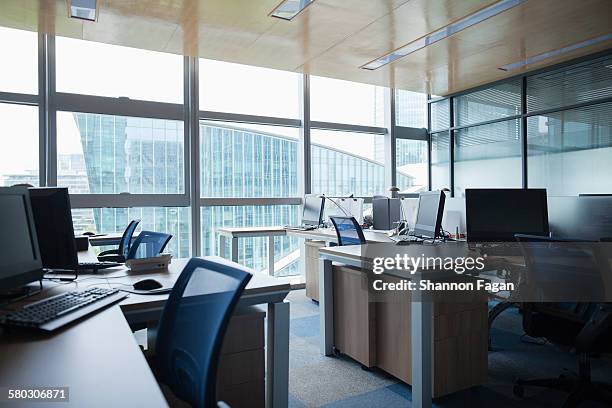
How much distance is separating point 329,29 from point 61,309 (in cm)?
384

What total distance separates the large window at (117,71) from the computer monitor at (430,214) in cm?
374

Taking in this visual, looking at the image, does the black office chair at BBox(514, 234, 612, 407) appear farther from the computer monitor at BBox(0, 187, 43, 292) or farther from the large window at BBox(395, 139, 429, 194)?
the large window at BBox(395, 139, 429, 194)

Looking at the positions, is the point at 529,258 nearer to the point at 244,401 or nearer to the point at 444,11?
the point at 244,401

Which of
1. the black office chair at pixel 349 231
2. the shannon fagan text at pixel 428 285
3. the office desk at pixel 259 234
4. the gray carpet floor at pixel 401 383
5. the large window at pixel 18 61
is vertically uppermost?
the large window at pixel 18 61

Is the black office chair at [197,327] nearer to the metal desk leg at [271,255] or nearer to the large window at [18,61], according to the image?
the metal desk leg at [271,255]

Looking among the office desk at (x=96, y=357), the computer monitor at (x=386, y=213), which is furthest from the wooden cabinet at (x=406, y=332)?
the computer monitor at (x=386, y=213)

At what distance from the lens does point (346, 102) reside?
22.6 ft

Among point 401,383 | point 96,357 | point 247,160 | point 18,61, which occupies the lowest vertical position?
point 401,383

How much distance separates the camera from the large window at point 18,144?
182 inches

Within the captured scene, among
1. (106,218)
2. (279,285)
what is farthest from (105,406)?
(106,218)

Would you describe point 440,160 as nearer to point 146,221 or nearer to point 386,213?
point 386,213

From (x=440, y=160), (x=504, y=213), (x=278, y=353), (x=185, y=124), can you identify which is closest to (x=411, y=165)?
(x=440, y=160)

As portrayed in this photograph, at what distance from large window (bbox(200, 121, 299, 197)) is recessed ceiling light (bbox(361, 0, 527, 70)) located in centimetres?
174

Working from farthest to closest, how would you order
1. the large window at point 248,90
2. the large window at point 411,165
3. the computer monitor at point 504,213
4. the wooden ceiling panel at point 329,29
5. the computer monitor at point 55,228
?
the large window at point 411,165 → the large window at point 248,90 → the wooden ceiling panel at point 329,29 → the computer monitor at point 504,213 → the computer monitor at point 55,228
